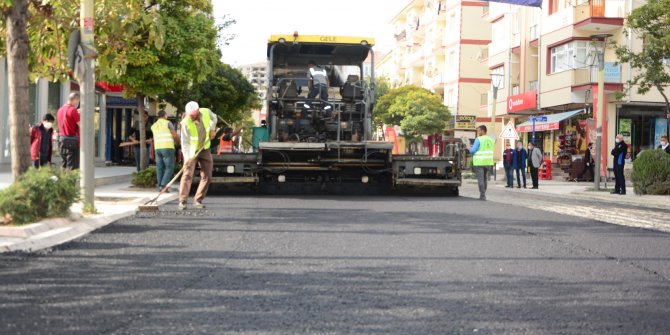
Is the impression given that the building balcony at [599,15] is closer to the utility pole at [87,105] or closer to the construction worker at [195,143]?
the construction worker at [195,143]

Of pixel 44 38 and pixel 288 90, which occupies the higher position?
pixel 44 38

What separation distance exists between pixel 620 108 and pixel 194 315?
32503 mm

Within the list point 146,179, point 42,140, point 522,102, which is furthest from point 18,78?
point 522,102

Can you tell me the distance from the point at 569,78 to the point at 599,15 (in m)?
2.93

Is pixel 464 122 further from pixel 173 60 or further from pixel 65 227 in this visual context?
pixel 65 227

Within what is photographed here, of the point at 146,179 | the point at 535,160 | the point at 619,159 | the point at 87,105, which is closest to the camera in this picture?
the point at 87,105

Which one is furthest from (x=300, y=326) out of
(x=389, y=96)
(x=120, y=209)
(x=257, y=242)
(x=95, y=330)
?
(x=389, y=96)

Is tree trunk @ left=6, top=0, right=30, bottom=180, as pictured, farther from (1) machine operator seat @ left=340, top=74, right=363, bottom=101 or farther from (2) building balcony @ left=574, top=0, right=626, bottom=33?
(2) building balcony @ left=574, top=0, right=626, bottom=33

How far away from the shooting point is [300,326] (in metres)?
4.23

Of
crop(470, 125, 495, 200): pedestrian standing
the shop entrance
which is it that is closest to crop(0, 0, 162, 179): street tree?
crop(470, 125, 495, 200): pedestrian standing

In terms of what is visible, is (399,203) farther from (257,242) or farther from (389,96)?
(389,96)

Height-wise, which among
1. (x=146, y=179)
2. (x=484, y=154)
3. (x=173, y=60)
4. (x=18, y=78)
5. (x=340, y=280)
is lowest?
(x=340, y=280)

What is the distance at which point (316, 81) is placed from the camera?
1562 cm

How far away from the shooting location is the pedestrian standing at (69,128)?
12.1 m
